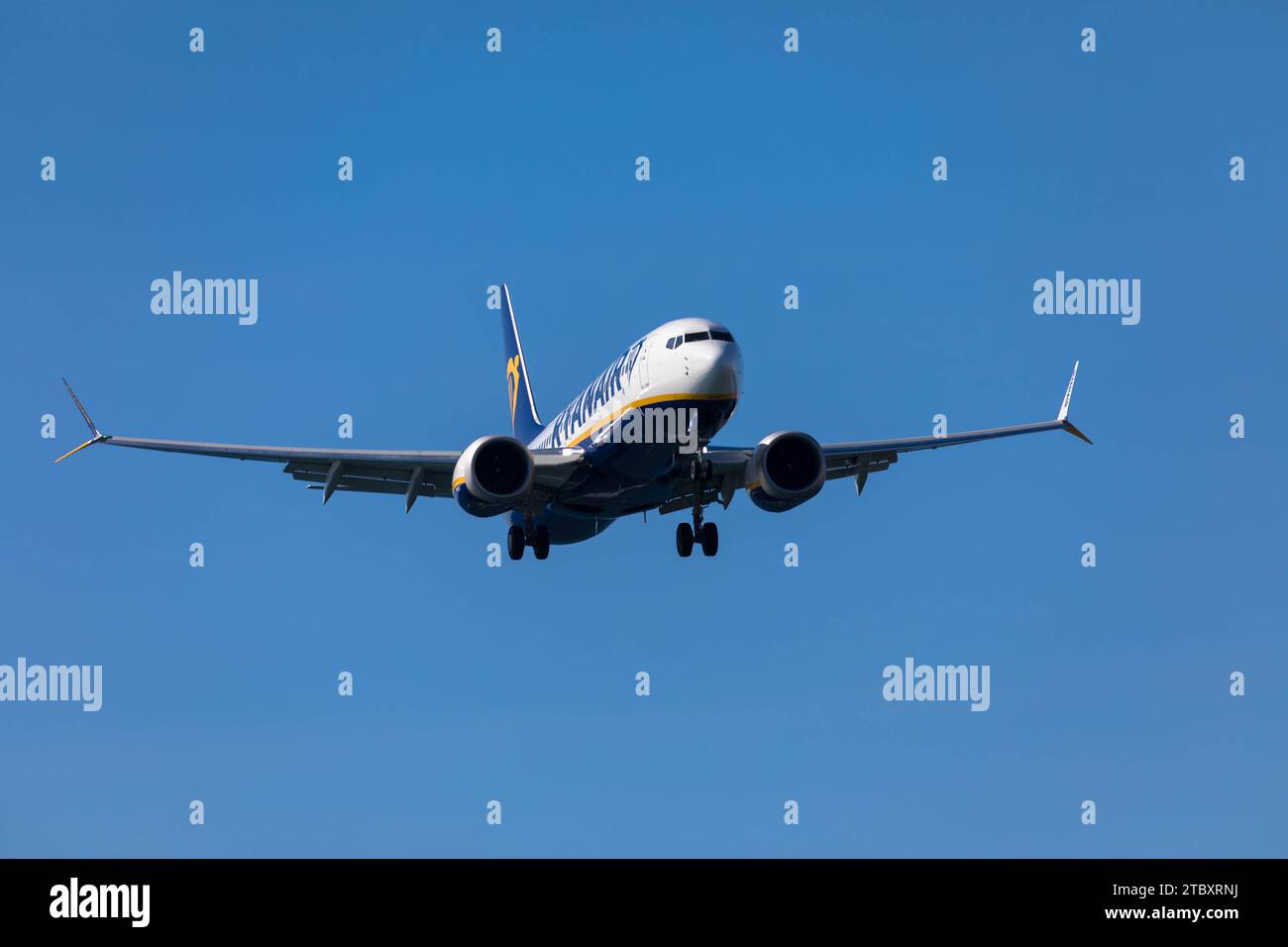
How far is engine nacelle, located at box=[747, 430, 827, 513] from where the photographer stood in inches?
2013

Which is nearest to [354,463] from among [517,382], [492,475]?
[492,475]

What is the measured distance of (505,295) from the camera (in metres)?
83.9

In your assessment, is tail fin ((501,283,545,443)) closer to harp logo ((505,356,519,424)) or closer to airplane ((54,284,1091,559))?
harp logo ((505,356,519,424))

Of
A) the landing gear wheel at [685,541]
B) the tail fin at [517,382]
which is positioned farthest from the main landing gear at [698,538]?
the tail fin at [517,382]

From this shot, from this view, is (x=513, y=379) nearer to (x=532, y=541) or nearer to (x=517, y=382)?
(x=517, y=382)

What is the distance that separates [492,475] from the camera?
50.0 metres

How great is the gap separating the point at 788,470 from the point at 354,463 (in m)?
12.4

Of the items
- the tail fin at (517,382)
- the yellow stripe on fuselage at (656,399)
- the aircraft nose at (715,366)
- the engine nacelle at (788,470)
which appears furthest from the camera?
the tail fin at (517,382)

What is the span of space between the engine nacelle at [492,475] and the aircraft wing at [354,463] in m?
1.52

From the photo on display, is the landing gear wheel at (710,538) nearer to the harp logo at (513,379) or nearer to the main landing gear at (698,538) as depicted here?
the main landing gear at (698,538)

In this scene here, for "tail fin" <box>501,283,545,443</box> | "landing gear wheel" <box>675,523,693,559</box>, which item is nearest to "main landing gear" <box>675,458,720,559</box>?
"landing gear wheel" <box>675,523,693,559</box>

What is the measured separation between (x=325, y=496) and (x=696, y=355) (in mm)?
12851

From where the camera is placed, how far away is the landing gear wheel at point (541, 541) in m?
55.2
